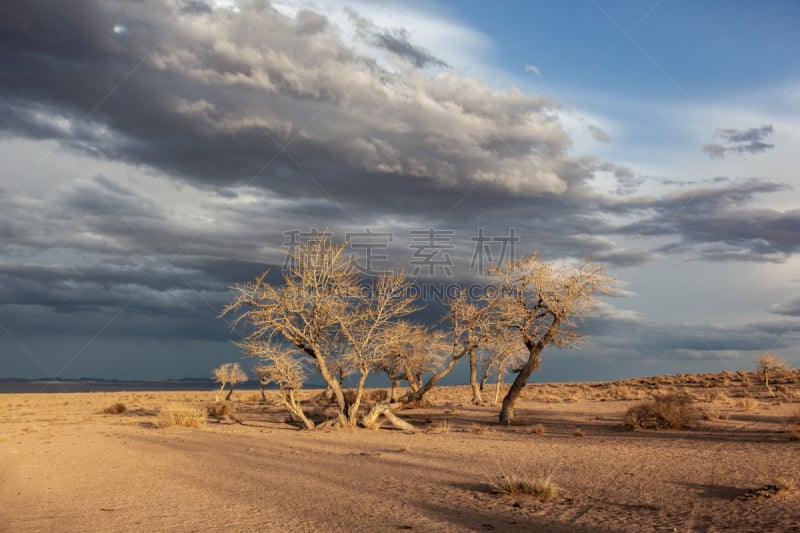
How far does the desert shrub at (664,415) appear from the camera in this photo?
22188 mm

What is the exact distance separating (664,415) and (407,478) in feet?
42.8

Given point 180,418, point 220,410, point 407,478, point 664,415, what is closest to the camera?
point 407,478

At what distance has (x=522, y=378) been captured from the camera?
25.5 metres

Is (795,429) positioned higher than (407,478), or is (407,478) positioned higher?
(795,429)

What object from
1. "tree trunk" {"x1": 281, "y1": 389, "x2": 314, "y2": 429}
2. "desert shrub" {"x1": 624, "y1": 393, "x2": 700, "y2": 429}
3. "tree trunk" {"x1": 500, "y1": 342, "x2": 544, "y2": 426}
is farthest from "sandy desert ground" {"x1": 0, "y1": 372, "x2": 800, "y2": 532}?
"tree trunk" {"x1": 500, "y1": 342, "x2": 544, "y2": 426}

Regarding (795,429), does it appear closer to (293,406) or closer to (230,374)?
(293,406)

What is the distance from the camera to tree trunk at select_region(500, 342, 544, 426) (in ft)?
82.6

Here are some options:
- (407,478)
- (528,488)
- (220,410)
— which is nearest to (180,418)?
(220,410)

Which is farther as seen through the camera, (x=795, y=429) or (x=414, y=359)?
(x=414, y=359)

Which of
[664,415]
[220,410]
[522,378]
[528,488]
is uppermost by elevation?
[522,378]

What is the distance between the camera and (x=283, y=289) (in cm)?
2480

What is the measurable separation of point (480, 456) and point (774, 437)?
942 centimetres

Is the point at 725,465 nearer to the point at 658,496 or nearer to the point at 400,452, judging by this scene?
the point at 658,496

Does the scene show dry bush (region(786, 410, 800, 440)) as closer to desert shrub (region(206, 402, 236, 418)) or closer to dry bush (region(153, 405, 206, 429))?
dry bush (region(153, 405, 206, 429))
